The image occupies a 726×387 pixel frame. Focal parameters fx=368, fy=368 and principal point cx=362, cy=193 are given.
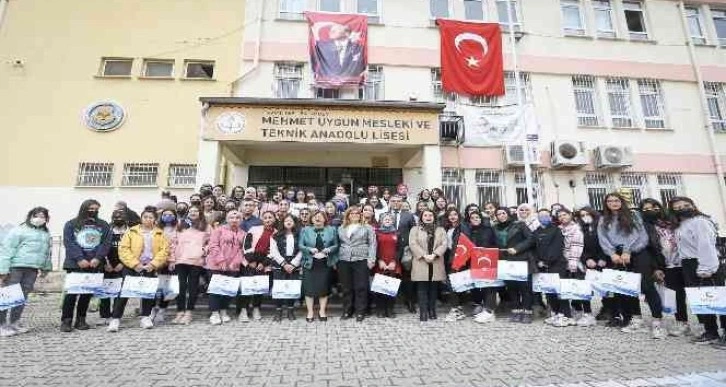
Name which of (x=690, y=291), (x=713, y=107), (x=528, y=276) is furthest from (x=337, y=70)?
(x=713, y=107)

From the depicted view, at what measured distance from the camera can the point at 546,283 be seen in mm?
5434

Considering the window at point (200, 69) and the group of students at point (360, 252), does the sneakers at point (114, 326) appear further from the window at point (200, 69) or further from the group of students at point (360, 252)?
the window at point (200, 69)

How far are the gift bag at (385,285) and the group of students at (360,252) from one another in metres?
0.16

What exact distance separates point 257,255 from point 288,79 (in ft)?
23.9

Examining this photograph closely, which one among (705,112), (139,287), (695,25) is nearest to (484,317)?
(139,287)

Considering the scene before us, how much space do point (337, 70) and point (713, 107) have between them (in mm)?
12908

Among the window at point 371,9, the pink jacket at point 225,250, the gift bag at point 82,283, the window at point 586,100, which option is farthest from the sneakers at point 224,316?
the window at point 586,100

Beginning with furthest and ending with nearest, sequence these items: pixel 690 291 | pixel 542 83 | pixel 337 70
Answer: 1. pixel 542 83
2. pixel 337 70
3. pixel 690 291

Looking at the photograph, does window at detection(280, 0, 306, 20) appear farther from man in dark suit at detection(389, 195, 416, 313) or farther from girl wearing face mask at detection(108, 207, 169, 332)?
girl wearing face mask at detection(108, 207, 169, 332)

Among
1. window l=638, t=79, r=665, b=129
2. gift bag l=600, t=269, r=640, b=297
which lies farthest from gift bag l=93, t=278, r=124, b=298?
window l=638, t=79, r=665, b=129

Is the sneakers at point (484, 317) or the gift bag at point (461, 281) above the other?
the gift bag at point (461, 281)

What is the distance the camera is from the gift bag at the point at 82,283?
16.3 feet

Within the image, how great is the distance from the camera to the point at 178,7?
11.7 metres

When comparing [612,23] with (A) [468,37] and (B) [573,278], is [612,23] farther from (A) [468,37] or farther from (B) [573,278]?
(B) [573,278]
